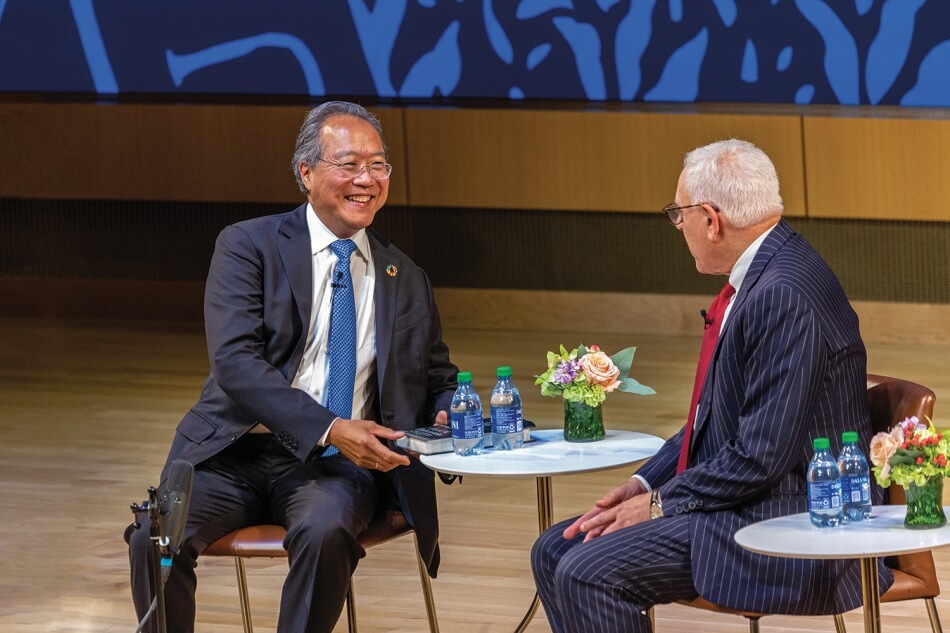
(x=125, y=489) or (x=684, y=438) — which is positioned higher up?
(x=684, y=438)

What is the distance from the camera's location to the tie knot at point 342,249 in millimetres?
3850

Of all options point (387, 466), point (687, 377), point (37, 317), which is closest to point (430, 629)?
point (387, 466)

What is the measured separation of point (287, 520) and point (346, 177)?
862 mm

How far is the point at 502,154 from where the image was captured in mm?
8344

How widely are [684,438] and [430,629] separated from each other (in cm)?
113

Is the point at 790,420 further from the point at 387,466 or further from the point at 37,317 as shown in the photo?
the point at 37,317

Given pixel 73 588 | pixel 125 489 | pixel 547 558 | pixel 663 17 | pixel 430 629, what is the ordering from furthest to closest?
1. pixel 663 17
2. pixel 125 489
3. pixel 73 588
4. pixel 430 629
5. pixel 547 558

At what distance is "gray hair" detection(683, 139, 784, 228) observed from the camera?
121 inches

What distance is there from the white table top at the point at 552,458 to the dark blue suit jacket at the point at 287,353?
0.80 ft

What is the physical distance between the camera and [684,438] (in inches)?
130

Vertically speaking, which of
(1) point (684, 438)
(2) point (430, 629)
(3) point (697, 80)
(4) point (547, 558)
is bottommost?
(2) point (430, 629)

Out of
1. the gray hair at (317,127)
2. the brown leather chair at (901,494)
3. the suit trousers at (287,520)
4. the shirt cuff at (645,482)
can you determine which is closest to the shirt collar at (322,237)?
the gray hair at (317,127)

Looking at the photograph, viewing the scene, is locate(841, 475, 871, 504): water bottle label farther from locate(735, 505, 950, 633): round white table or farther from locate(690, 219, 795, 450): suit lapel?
locate(690, 219, 795, 450): suit lapel

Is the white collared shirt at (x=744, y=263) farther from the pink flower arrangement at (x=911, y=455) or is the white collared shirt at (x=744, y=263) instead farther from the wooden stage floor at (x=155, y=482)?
the wooden stage floor at (x=155, y=482)
